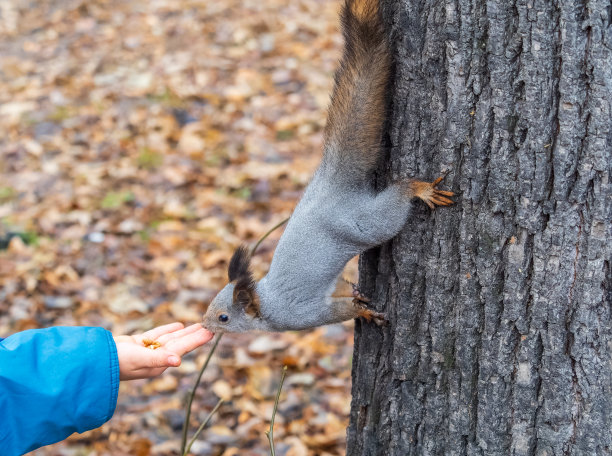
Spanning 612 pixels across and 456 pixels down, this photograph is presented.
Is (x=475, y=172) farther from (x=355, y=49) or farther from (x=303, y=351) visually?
(x=303, y=351)

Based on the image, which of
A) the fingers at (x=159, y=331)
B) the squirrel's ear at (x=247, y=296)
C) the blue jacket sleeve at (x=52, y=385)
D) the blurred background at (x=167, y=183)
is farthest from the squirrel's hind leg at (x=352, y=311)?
the blurred background at (x=167, y=183)

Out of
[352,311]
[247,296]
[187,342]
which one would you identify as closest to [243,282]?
[247,296]

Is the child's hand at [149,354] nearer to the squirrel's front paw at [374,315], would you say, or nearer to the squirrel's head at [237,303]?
the squirrel's head at [237,303]

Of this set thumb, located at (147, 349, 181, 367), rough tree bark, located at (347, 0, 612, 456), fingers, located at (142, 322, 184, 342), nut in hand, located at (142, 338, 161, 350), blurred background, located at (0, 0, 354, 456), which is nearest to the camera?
rough tree bark, located at (347, 0, 612, 456)

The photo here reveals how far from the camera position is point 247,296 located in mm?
1844

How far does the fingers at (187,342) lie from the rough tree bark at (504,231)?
0.51 m

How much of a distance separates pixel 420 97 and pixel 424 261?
0.37 metres

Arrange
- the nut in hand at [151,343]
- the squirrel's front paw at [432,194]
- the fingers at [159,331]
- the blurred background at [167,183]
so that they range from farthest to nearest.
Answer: the blurred background at [167,183] < the fingers at [159,331] < the nut in hand at [151,343] < the squirrel's front paw at [432,194]

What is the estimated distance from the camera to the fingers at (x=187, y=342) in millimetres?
1672

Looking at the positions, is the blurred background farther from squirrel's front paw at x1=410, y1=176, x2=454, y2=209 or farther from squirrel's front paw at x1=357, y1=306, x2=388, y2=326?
squirrel's front paw at x1=410, y1=176, x2=454, y2=209

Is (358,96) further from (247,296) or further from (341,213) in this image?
(247,296)

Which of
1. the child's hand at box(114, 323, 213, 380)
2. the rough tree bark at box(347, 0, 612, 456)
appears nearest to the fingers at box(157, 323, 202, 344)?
the child's hand at box(114, 323, 213, 380)

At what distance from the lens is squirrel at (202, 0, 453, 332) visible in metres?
1.47

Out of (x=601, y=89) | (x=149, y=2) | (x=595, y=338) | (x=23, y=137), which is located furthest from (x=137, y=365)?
(x=149, y=2)
